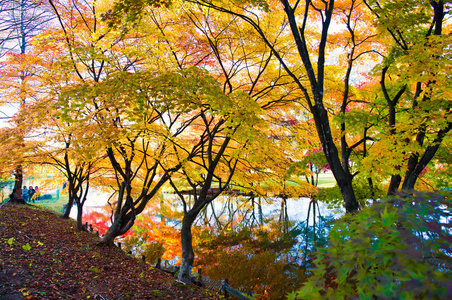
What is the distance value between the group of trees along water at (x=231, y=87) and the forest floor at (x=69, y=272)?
87cm

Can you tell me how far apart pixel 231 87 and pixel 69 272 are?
5045 mm

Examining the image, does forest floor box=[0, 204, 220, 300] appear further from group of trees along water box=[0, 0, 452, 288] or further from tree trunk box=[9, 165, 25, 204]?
tree trunk box=[9, 165, 25, 204]

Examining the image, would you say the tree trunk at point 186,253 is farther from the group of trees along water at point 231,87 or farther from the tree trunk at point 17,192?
the tree trunk at point 17,192

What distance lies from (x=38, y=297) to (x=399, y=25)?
6.78 metres

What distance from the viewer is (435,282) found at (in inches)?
39.0

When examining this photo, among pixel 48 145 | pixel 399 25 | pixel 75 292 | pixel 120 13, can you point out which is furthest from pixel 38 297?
pixel 399 25

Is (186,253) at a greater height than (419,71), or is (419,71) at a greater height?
(419,71)

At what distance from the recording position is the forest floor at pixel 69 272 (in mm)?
3750

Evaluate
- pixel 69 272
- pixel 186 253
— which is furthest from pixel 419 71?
pixel 69 272

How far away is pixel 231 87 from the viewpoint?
643cm

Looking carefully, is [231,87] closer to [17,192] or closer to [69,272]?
[69,272]

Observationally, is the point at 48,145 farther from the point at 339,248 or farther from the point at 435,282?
the point at 435,282

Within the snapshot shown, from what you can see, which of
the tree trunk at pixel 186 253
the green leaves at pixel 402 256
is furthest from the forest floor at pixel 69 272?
the green leaves at pixel 402 256

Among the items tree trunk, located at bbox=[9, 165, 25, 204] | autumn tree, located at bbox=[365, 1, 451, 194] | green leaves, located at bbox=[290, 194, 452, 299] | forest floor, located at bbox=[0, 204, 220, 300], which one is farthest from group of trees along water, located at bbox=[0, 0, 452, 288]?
tree trunk, located at bbox=[9, 165, 25, 204]
